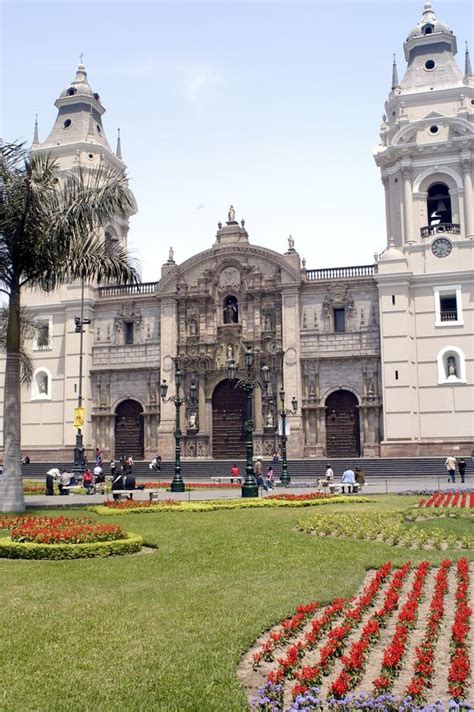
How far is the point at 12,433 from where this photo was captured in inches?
767

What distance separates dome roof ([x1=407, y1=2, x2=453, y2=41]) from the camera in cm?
4441

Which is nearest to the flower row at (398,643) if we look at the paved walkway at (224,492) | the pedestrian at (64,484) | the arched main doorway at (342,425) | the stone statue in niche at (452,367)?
the paved walkway at (224,492)

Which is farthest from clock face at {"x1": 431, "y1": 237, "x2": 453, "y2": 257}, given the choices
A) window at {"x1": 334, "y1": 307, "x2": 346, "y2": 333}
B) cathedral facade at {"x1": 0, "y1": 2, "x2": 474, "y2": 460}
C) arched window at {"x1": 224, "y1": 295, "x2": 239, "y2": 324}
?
arched window at {"x1": 224, "y1": 295, "x2": 239, "y2": 324}

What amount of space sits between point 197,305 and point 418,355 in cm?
1438

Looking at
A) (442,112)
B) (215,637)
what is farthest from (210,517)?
(442,112)

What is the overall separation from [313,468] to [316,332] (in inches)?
349

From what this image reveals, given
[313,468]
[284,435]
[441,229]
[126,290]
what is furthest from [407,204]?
[126,290]

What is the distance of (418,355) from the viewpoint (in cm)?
4091

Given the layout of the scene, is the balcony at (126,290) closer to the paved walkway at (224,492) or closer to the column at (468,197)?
the column at (468,197)

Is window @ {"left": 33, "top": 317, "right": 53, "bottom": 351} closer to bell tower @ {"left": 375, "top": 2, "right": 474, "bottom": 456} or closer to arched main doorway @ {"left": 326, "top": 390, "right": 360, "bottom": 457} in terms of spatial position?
arched main doorway @ {"left": 326, "top": 390, "right": 360, "bottom": 457}

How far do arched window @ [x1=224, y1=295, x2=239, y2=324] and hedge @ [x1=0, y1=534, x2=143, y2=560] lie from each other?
32.8 meters

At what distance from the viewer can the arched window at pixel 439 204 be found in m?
43.0

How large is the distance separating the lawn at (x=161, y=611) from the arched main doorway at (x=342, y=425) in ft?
88.1

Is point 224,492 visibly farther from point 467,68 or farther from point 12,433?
point 467,68
